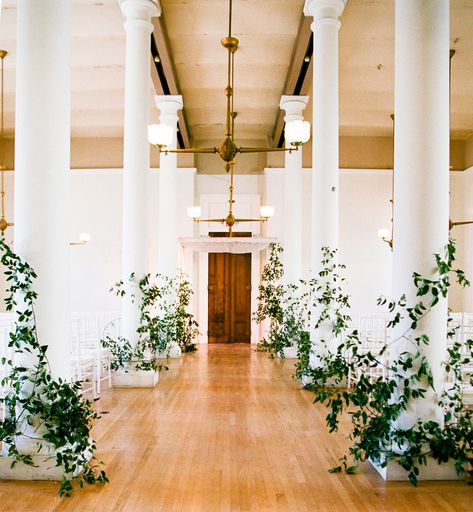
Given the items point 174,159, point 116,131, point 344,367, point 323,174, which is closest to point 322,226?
point 323,174

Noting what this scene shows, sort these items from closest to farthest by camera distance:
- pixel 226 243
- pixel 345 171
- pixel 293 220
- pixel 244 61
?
pixel 244 61
pixel 293 220
pixel 226 243
pixel 345 171

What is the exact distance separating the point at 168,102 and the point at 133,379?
5.57 meters

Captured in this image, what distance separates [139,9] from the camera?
24.8 ft

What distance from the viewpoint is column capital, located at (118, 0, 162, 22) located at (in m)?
7.54

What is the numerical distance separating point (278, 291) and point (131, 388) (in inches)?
188

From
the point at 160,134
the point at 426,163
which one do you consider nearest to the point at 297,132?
the point at 160,134

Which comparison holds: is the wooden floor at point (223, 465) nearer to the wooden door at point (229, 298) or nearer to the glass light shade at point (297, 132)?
the glass light shade at point (297, 132)

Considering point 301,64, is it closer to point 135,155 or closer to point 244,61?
point 244,61

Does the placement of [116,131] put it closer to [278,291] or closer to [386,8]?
[278,291]

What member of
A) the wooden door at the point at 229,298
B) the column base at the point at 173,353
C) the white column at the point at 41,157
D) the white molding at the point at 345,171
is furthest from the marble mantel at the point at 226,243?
the white column at the point at 41,157

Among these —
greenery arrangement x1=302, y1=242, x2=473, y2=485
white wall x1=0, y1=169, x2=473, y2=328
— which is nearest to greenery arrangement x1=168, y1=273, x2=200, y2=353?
white wall x1=0, y1=169, x2=473, y2=328

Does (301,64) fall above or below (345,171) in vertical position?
above

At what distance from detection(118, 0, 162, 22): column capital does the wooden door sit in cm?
764

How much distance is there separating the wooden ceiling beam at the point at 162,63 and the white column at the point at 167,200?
0.81 ft
